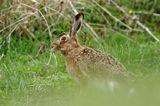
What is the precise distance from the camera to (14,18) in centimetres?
918

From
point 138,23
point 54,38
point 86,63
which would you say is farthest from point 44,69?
point 138,23

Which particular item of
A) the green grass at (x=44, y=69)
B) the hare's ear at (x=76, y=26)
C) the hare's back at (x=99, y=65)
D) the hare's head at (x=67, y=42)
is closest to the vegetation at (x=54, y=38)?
the green grass at (x=44, y=69)

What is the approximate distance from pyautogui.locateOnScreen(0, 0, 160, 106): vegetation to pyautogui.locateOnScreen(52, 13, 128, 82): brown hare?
240mm

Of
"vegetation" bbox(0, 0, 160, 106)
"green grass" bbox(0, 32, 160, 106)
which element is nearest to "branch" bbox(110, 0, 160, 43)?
"vegetation" bbox(0, 0, 160, 106)

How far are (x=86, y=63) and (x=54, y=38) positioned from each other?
2.35 meters

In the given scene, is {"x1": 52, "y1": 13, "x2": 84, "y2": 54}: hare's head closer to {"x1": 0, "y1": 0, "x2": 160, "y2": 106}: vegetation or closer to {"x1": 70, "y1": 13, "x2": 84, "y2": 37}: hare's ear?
{"x1": 70, "y1": 13, "x2": 84, "y2": 37}: hare's ear

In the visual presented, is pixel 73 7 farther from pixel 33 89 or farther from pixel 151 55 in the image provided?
pixel 33 89

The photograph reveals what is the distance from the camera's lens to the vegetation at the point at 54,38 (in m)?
7.26

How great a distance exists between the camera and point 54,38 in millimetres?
9055

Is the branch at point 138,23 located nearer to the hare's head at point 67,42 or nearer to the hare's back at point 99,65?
the hare's head at point 67,42

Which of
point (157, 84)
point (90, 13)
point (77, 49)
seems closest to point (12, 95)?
point (77, 49)

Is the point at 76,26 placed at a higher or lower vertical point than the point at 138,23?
higher

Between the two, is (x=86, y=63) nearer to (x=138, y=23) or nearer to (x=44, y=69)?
(x=44, y=69)

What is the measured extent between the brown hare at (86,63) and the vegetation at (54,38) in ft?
0.79
